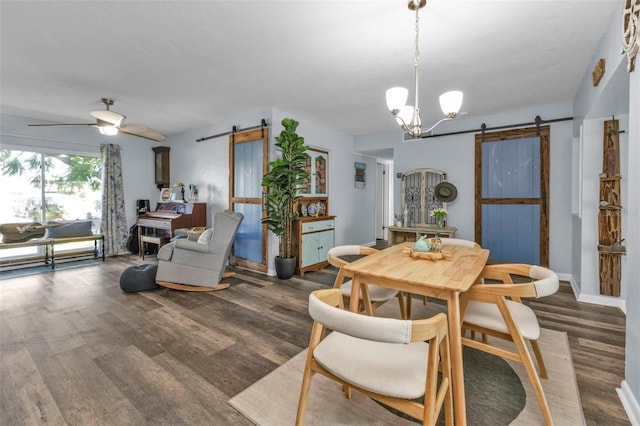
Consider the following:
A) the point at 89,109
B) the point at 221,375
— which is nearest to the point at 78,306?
the point at 221,375

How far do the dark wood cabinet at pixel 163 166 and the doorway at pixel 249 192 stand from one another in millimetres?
2228

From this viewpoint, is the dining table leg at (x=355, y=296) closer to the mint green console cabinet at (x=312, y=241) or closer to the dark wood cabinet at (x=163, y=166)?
the mint green console cabinet at (x=312, y=241)

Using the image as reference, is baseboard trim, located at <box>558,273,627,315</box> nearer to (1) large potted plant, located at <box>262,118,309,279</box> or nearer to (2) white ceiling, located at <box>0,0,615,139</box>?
(2) white ceiling, located at <box>0,0,615,139</box>

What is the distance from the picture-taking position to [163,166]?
628cm

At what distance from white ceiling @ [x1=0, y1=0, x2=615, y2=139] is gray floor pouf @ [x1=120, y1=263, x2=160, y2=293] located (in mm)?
2292

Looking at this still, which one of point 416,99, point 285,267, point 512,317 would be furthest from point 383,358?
point 285,267

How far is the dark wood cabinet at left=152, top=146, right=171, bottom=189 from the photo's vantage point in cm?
628

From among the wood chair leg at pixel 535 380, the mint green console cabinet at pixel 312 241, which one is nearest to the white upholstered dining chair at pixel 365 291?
the wood chair leg at pixel 535 380

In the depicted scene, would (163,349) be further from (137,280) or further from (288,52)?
(288,52)

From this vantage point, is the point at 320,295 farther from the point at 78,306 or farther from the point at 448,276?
the point at 78,306

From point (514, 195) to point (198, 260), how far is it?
15.4 ft

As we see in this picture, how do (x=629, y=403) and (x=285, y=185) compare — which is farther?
(x=285, y=185)

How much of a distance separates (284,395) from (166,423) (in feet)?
2.12

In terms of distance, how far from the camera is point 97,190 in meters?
5.91
